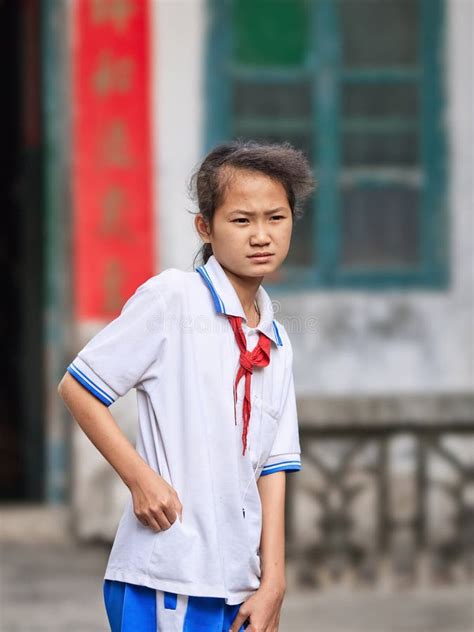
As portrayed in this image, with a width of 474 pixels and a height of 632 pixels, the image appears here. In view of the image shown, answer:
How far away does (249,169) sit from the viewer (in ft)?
9.22

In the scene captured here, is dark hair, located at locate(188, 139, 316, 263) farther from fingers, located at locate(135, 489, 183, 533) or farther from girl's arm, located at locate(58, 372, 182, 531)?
fingers, located at locate(135, 489, 183, 533)

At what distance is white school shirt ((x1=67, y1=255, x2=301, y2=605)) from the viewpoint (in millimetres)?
2725

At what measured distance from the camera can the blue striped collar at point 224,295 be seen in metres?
2.83

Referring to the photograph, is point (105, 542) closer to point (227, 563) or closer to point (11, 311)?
point (11, 311)

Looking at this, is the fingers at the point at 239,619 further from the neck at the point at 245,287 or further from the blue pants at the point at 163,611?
the neck at the point at 245,287

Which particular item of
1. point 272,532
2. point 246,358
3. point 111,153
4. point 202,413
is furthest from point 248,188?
point 111,153

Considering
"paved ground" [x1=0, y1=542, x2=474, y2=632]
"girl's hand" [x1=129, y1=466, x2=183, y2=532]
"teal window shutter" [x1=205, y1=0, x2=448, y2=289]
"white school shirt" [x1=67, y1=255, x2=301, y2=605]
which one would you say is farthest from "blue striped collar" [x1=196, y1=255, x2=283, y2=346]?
"teal window shutter" [x1=205, y1=0, x2=448, y2=289]

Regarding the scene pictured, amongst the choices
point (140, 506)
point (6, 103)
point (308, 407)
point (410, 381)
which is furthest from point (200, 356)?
point (6, 103)

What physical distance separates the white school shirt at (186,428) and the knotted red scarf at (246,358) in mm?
12

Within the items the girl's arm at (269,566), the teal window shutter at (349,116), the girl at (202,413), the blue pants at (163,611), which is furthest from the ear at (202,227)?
the teal window shutter at (349,116)

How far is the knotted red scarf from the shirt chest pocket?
0.08 ft

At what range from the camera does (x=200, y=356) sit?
2768 mm

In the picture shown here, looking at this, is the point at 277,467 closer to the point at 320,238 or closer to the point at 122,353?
the point at 122,353

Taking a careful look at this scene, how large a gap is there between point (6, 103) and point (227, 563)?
651 centimetres
